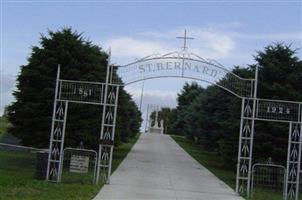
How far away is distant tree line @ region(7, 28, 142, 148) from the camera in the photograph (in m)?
24.5

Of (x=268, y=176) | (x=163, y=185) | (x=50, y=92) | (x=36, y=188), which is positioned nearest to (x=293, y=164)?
(x=268, y=176)

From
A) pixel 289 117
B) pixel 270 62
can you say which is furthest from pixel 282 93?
pixel 289 117

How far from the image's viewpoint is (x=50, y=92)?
24.4 metres

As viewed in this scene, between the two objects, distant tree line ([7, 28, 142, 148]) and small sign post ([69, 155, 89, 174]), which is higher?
distant tree line ([7, 28, 142, 148])

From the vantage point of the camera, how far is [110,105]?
19266mm

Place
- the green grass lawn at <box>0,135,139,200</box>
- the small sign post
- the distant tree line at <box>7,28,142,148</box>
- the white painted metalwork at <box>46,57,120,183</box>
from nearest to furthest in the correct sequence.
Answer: the green grass lawn at <box>0,135,139,200</box> → the small sign post → the white painted metalwork at <box>46,57,120,183</box> → the distant tree line at <box>7,28,142,148</box>

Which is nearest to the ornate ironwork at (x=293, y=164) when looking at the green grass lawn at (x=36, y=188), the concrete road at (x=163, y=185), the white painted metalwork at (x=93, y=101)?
the concrete road at (x=163, y=185)

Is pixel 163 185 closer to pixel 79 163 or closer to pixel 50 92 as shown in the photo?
pixel 79 163

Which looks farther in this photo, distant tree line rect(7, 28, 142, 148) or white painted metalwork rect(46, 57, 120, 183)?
distant tree line rect(7, 28, 142, 148)

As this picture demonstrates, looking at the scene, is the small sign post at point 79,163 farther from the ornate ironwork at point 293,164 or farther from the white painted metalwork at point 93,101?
the ornate ironwork at point 293,164

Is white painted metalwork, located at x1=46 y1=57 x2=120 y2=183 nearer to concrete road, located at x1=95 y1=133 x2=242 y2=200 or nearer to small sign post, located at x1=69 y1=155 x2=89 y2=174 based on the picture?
small sign post, located at x1=69 y1=155 x2=89 y2=174

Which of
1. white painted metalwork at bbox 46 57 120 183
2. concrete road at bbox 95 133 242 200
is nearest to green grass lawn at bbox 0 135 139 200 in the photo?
concrete road at bbox 95 133 242 200

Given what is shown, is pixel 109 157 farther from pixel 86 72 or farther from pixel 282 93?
pixel 282 93

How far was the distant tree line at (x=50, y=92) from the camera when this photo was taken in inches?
965
